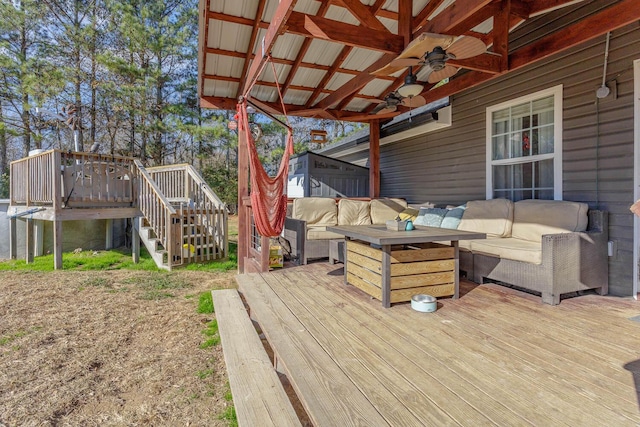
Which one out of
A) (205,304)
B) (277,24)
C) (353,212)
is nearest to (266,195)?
(205,304)

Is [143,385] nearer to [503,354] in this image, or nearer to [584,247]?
[503,354]

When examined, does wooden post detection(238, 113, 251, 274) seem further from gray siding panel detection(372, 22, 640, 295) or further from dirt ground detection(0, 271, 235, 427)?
gray siding panel detection(372, 22, 640, 295)

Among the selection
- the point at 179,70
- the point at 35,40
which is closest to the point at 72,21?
the point at 35,40

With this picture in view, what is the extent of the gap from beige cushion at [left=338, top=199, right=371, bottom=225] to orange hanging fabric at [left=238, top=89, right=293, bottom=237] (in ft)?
5.56

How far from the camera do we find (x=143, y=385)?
2.29m

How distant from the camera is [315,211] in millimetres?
5348

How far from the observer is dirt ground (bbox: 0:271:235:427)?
2.00m

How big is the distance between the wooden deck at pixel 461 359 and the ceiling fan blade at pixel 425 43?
87.4 inches

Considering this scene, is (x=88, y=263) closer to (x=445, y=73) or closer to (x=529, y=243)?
(x=445, y=73)

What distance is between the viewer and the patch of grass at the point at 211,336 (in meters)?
2.91

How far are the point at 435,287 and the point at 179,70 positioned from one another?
1361cm

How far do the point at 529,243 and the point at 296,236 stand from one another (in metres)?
2.89

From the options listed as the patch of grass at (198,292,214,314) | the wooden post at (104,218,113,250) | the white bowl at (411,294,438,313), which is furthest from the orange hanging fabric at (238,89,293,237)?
the wooden post at (104,218,113,250)

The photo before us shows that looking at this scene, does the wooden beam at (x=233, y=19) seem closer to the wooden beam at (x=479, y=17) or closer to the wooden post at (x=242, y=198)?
the wooden post at (x=242, y=198)
